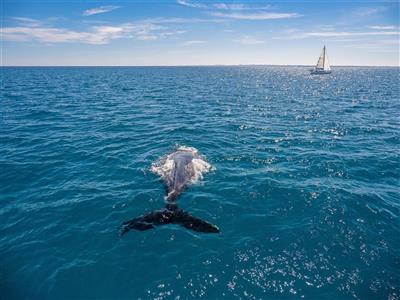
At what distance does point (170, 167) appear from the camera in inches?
703

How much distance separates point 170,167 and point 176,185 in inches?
103

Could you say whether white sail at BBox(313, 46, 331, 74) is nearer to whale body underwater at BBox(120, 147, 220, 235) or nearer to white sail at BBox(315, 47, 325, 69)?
white sail at BBox(315, 47, 325, 69)

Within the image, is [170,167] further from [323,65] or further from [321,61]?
[323,65]

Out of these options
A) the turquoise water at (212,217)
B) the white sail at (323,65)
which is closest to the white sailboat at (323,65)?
the white sail at (323,65)

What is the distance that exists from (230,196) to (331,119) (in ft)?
79.8

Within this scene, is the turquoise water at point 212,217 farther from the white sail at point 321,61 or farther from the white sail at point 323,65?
the white sail at point 323,65

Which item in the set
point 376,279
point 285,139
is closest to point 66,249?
point 376,279

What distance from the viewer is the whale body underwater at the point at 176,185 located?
12.1 meters

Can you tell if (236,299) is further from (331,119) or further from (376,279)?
(331,119)

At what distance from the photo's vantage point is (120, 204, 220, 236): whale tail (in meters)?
11.9

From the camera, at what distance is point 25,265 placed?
416 inches

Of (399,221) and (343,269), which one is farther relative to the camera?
(399,221)

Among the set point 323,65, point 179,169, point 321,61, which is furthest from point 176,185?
point 323,65

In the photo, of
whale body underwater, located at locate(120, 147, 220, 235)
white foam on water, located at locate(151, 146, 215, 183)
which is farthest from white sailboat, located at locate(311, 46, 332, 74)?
whale body underwater, located at locate(120, 147, 220, 235)
